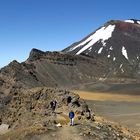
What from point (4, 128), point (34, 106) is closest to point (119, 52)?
point (34, 106)

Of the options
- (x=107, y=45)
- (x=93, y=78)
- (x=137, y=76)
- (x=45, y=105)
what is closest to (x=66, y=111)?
(x=45, y=105)

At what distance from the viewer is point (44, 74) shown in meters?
135

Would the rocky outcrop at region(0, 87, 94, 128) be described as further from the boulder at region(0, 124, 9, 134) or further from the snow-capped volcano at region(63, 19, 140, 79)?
the snow-capped volcano at region(63, 19, 140, 79)

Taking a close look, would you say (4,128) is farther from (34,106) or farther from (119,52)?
(119,52)

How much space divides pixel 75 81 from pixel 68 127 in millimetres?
111701

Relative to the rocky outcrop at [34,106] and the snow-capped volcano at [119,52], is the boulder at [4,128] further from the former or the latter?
the snow-capped volcano at [119,52]

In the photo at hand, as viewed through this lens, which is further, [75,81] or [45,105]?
[75,81]

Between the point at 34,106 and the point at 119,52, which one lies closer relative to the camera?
the point at 34,106

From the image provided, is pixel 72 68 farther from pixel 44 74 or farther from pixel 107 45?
pixel 107 45

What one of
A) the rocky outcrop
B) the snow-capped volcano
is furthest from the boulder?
the snow-capped volcano

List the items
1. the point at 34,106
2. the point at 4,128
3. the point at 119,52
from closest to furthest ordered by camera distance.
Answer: the point at 4,128 → the point at 34,106 → the point at 119,52

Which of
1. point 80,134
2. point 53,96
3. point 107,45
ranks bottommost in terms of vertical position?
point 80,134

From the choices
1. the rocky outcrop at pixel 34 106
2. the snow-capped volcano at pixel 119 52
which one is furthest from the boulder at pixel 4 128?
the snow-capped volcano at pixel 119 52

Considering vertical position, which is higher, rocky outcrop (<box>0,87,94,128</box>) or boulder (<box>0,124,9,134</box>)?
rocky outcrop (<box>0,87,94,128</box>)
